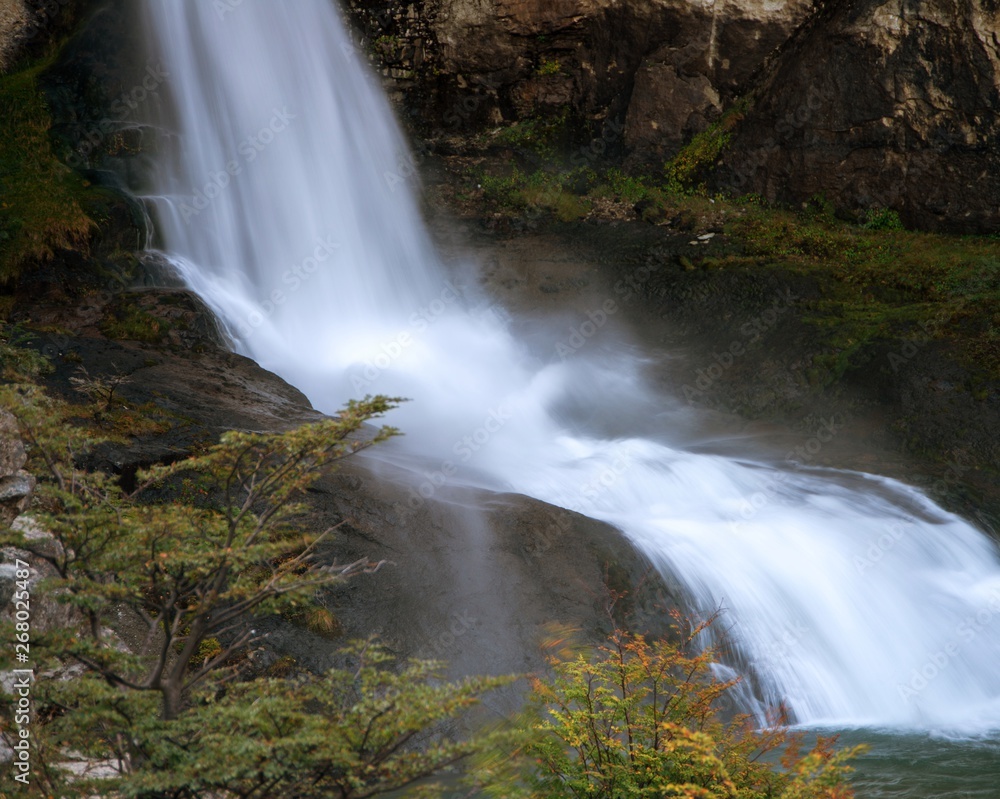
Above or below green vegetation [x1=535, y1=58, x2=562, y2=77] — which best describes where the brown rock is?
below

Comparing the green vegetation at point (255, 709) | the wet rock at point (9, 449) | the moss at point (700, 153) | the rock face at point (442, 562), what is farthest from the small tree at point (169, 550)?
the moss at point (700, 153)

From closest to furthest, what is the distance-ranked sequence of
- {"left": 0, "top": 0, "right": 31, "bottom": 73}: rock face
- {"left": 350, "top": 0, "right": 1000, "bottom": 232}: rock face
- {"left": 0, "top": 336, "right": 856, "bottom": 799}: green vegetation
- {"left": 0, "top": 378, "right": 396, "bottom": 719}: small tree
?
1. {"left": 0, "top": 336, "right": 856, "bottom": 799}: green vegetation
2. {"left": 0, "top": 378, "right": 396, "bottom": 719}: small tree
3. {"left": 350, "top": 0, "right": 1000, "bottom": 232}: rock face
4. {"left": 0, "top": 0, "right": 31, "bottom": 73}: rock face

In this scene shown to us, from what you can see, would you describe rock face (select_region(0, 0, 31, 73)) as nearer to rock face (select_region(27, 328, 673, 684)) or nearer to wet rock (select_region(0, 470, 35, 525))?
rock face (select_region(27, 328, 673, 684))

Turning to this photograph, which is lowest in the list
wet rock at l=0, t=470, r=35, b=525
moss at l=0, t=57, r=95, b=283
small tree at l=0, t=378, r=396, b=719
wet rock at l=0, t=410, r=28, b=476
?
small tree at l=0, t=378, r=396, b=719

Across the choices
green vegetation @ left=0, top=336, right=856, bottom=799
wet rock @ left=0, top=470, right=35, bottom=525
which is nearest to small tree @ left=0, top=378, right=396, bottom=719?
green vegetation @ left=0, top=336, right=856, bottom=799

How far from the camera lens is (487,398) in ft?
46.1

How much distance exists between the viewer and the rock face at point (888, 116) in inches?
619

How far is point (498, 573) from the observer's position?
25.8 ft

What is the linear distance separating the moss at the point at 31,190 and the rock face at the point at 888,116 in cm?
1329

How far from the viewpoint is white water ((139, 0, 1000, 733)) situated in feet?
27.0

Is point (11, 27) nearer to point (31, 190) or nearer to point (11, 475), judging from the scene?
point (31, 190)

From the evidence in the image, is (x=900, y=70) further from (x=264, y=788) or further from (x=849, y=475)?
(x=264, y=788)

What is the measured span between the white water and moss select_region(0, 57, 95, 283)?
1.66 metres

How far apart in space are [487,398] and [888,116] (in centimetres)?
1021
